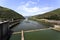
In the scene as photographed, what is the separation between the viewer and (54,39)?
24.3m

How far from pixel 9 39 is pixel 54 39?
8.98 m

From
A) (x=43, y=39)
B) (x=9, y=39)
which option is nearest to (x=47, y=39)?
(x=43, y=39)

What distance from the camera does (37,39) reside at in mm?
23766

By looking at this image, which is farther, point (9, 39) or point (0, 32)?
point (9, 39)

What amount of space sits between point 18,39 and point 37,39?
372 cm

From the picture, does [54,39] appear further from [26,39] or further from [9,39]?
[9,39]

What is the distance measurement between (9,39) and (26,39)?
138 inches

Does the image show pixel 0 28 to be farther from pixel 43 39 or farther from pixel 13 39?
pixel 43 39

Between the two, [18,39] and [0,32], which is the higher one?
[0,32]

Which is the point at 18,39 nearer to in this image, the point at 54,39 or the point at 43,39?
the point at 43,39

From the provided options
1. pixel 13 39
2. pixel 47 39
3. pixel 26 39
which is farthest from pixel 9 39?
pixel 47 39

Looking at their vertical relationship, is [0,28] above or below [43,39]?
above

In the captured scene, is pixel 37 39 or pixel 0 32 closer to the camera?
pixel 0 32

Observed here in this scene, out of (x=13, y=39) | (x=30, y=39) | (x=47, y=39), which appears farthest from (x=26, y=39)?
(x=47, y=39)
